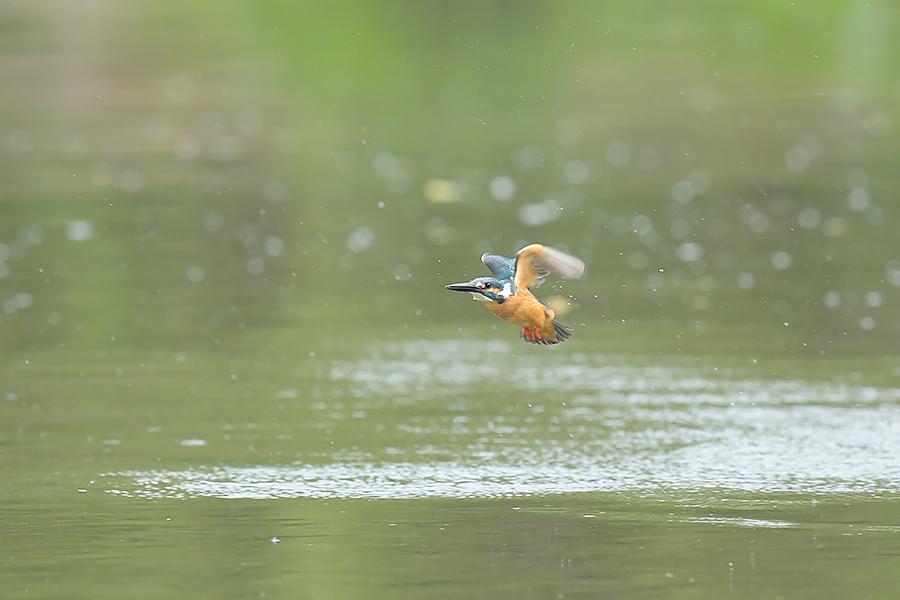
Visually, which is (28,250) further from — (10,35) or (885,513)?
(10,35)

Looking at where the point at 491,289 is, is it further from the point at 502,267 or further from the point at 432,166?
the point at 432,166

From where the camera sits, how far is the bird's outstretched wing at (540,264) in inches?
202

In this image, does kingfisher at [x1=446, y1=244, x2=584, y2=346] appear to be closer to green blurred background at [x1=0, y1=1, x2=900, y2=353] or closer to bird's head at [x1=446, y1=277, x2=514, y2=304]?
bird's head at [x1=446, y1=277, x2=514, y2=304]

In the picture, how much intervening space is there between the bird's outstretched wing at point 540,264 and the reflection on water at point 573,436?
2.73ft

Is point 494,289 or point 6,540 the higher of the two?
point 494,289

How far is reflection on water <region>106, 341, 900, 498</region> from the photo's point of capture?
19.2ft

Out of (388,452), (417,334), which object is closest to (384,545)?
(388,452)

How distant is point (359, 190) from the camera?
13.6m

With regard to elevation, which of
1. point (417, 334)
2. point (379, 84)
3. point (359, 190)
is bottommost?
point (417, 334)

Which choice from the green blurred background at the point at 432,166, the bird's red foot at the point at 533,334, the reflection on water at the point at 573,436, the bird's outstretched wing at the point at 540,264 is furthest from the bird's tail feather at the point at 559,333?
the green blurred background at the point at 432,166

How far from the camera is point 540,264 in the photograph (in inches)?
208

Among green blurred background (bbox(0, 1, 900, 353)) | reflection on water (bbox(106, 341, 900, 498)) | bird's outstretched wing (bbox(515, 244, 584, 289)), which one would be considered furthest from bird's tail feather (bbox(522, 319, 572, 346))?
green blurred background (bbox(0, 1, 900, 353))

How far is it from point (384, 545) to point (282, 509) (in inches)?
23.4

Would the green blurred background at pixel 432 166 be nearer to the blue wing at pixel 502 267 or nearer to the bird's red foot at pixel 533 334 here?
the bird's red foot at pixel 533 334
